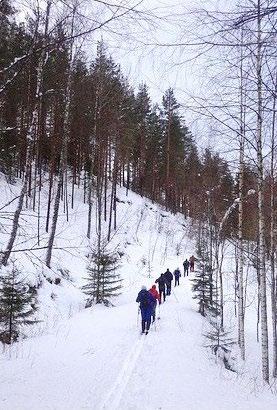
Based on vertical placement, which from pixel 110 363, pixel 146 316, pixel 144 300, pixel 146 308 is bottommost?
pixel 110 363

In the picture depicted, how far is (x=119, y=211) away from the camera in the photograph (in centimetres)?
3919

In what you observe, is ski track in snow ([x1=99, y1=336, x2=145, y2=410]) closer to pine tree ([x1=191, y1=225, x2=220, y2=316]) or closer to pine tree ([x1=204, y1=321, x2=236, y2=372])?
pine tree ([x1=204, y1=321, x2=236, y2=372])

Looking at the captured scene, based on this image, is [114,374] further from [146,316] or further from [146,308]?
[146,308]

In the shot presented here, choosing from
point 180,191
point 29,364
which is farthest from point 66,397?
point 180,191

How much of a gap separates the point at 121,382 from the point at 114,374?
471mm

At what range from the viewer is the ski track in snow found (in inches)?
258

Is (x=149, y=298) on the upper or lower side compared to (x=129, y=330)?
upper

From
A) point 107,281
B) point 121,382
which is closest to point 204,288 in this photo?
point 107,281

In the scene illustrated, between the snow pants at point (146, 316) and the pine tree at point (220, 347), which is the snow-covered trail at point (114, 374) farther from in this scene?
the pine tree at point (220, 347)

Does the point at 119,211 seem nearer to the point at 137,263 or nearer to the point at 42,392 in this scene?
the point at 137,263

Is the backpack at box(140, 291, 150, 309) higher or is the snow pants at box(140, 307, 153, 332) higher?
the backpack at box(140, 291, 150, 309)

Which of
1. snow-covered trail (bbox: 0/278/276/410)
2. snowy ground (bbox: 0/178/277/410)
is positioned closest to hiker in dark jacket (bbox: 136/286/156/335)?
snow-covered trail (bbox: 0/278/276/410)

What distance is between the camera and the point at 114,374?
8195 mm

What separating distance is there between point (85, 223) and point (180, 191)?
1018 inches
